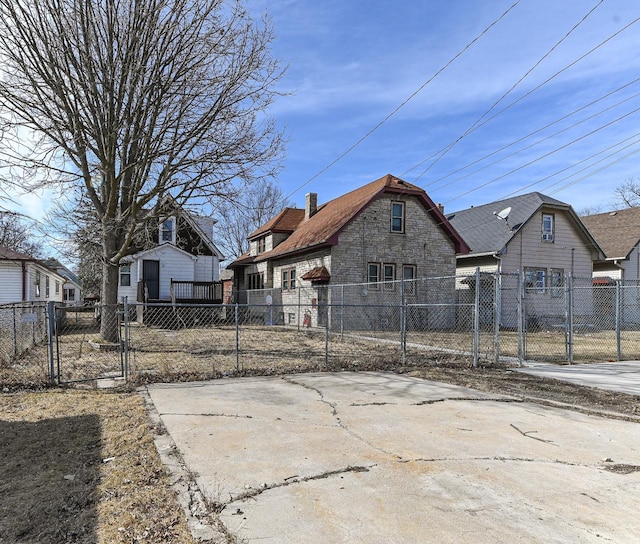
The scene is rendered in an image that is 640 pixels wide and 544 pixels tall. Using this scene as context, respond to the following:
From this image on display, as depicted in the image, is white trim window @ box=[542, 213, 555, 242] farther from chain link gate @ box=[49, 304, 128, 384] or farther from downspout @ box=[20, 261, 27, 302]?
downspout @ box=[20, 261, 27, 302]

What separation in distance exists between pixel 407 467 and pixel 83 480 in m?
2.74

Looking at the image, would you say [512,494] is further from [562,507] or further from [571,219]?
[571,219]

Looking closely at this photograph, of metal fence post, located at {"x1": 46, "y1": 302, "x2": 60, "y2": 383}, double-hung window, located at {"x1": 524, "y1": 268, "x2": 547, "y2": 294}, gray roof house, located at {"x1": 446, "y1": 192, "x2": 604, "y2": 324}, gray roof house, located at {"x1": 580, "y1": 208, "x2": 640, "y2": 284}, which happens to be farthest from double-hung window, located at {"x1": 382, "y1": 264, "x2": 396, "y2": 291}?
metal fence post, located at {"x1": 46, "y1": 302, "x2": 60, "y2": 383}

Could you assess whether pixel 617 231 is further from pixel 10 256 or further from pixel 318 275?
pixel 10 256

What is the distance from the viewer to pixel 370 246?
20359 mm

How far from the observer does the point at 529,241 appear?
76.3 ft

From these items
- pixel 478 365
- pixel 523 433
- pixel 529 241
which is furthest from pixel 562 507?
pixel 529 241

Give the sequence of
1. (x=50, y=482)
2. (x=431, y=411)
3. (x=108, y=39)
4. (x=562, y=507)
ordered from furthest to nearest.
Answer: (x=108, y=39) → (x=431, y=411) → (x=50, y=482) → (x=562, y=507)

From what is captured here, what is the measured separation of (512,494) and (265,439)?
7.95ft

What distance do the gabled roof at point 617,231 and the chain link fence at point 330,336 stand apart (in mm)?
2294

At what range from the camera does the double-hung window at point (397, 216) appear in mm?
21047

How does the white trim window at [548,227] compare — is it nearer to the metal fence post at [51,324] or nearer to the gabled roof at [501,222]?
the gabled roof at [501,222]

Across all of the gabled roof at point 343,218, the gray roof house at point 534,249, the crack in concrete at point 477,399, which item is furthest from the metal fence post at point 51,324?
the gray roof house at point 534,249

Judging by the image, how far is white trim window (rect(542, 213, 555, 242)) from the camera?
78.0 ft
